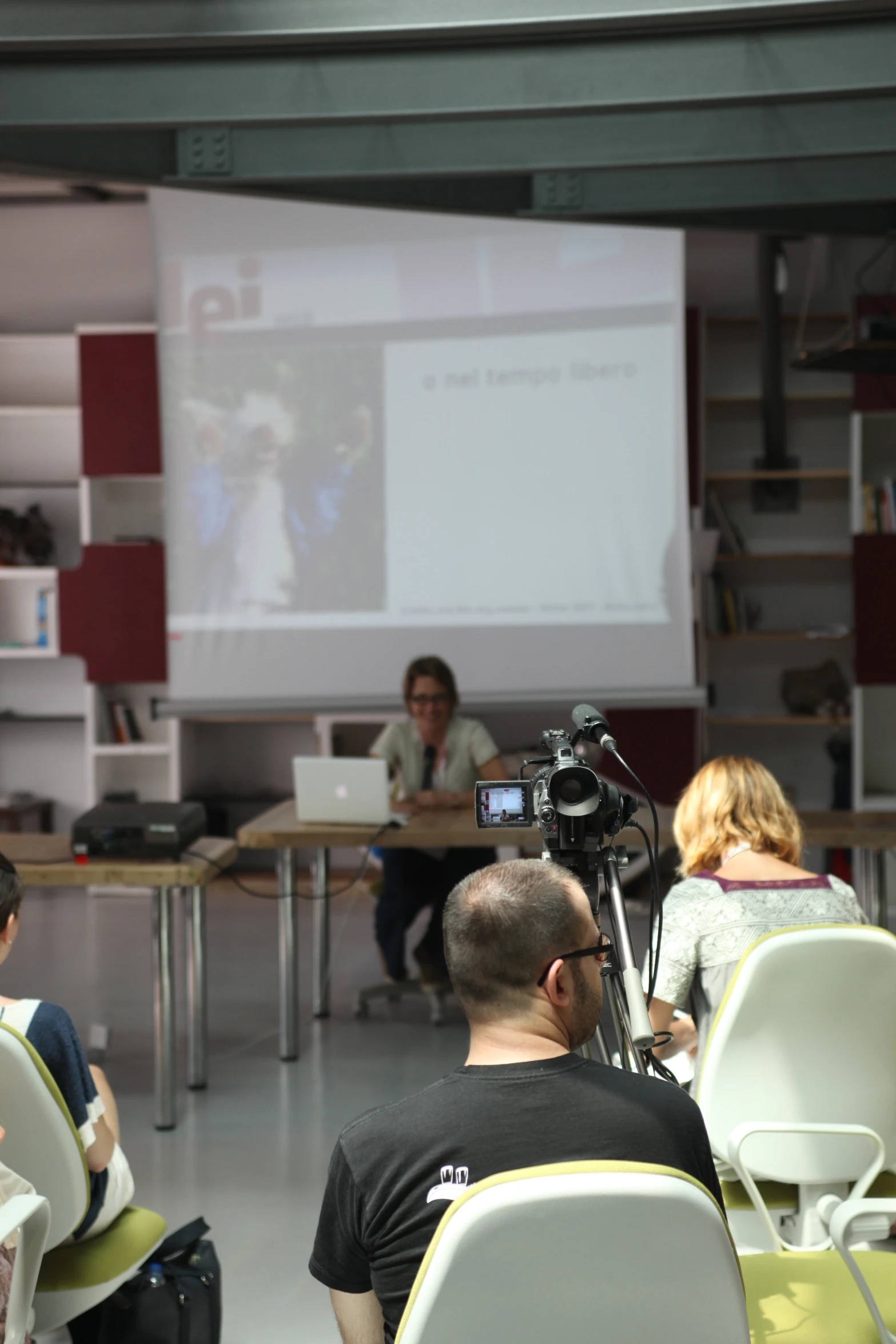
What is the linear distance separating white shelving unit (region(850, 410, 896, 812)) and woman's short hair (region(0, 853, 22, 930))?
4905mm

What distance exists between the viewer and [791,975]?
6.49ft

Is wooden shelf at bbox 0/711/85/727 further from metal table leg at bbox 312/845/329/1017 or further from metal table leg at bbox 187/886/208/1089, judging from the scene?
metal table leg at bbox 187/886/208/1089

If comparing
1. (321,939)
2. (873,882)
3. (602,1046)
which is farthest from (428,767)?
(602,1046)

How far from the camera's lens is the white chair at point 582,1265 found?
1.03m

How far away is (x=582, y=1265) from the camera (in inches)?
41.1

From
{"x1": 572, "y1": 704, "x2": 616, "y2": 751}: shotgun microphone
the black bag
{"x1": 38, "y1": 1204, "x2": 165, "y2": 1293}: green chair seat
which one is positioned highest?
{"x1": 572, "y1": 704, "x2": 616, "y2": 751}: shotgun microphone

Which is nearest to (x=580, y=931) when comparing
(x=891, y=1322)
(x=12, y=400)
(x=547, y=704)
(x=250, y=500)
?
(x=891, y=1322)

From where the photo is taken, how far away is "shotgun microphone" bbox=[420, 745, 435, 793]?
15.4 ft

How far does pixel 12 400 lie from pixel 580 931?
6451 mm

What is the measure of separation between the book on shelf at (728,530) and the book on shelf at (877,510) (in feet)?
2.06

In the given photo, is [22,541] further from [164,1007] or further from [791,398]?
[791,398]

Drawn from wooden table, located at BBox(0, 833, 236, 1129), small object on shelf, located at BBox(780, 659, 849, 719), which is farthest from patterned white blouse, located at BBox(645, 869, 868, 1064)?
small object on shelf, located at BBox(780, 659, 849, 719)

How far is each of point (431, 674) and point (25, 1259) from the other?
307 cm

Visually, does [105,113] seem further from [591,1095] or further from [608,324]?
[591,1095]
